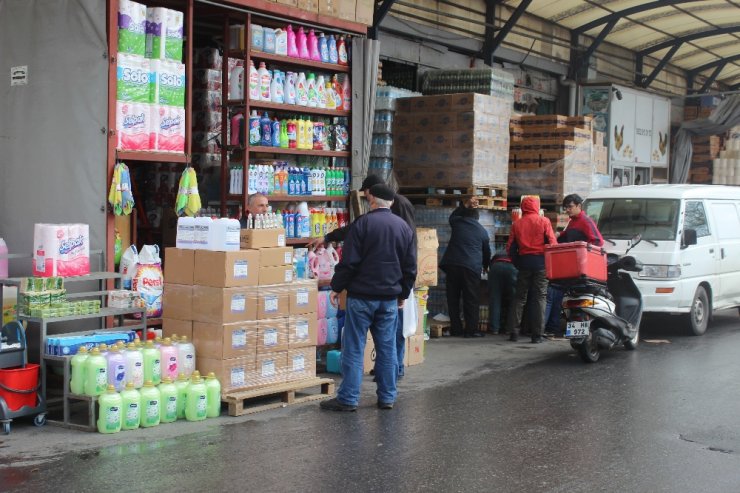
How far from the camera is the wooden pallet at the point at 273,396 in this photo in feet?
28.6

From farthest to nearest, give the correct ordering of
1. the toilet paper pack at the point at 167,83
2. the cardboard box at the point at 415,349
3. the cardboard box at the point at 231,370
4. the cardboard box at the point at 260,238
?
the cardboard box at the point at 415,349 → the toilet paper pack at the point at 167,83 → the cardboard box at the point at 260,238 → the cardboard box at the point at 231,370

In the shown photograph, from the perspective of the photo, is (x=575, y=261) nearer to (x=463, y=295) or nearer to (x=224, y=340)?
(x=463, y=295)

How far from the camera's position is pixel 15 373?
26.2ft

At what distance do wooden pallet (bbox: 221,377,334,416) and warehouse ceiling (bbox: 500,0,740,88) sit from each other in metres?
10.9

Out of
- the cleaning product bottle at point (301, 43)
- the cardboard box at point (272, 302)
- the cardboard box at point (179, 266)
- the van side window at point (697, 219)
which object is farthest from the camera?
the van side window at point (697, 219)

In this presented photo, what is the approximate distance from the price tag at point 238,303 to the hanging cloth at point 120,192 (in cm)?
171

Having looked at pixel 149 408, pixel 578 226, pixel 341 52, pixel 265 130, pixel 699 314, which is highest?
pixel 341 52

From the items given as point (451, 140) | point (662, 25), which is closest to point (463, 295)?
point (451, 140)

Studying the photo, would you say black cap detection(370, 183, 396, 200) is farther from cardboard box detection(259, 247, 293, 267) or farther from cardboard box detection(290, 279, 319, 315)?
cardboard box detection(290, 279, 319, 315)

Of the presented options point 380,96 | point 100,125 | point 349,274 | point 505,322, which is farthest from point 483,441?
point 380,96

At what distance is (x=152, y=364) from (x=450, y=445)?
2.61 metres

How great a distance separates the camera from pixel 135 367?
8.28 meters

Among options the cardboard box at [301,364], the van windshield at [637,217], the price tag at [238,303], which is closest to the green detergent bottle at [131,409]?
the price tag at [238,303]

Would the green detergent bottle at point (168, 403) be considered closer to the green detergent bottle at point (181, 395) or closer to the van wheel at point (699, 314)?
the green detergent bottle at point (181, 395)
